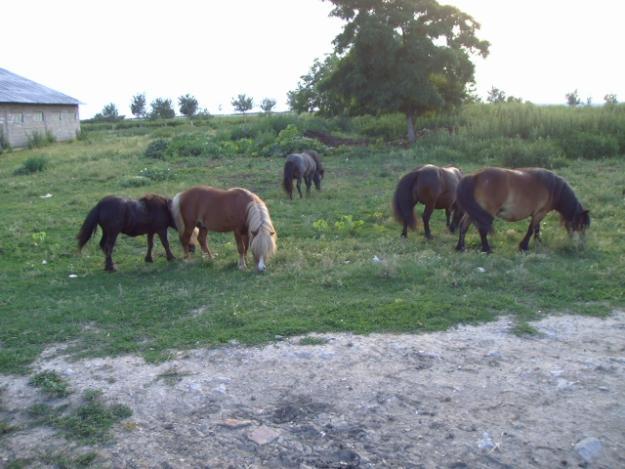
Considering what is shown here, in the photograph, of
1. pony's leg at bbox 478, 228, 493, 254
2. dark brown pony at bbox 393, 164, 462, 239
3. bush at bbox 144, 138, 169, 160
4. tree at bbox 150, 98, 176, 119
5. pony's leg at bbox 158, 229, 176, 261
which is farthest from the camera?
tree at bbox 150, 98, 176, 119

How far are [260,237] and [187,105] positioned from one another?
189 feet

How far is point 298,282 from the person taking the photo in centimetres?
764

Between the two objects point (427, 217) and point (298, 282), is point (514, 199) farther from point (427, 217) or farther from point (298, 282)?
point (298, 282)

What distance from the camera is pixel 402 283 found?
7457mm

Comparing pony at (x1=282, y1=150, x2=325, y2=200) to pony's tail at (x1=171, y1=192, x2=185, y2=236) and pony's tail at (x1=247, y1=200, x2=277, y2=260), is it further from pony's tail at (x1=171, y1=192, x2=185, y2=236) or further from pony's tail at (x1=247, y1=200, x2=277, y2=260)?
pony's tail at (x1=247, y1=200, x2=277, y2=260)

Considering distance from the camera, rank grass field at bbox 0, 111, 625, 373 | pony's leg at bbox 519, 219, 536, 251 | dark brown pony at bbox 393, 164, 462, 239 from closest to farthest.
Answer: grass field at bbox 0, 111, 625, 373 < pony's leg at bbox 519, 219, 536, 251 < dark brown pony at bbox 393, 164, 462, 239

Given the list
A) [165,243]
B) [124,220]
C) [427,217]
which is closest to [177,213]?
[165,243]

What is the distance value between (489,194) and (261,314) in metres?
4.05

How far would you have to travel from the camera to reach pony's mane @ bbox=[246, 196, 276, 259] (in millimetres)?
8023

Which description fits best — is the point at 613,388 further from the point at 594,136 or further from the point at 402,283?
the point at 594,136

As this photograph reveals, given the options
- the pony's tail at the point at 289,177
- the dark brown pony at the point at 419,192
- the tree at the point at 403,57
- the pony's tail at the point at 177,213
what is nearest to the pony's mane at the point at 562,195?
the dark brown pony at the point at 419,192

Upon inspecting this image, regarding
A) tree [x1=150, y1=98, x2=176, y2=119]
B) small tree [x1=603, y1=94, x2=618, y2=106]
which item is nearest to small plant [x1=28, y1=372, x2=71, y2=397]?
small tree [x1=603, y1=94, x2=618, y2=106]

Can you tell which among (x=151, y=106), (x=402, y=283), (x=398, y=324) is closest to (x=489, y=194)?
(x=402, y=283)

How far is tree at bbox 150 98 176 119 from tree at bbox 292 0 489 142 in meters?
40.0
